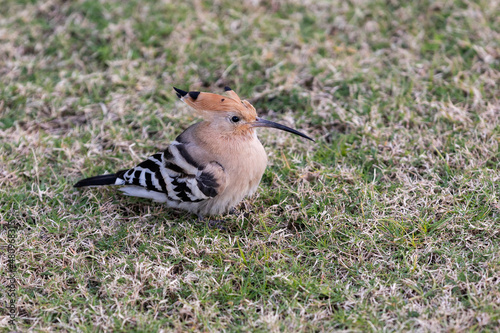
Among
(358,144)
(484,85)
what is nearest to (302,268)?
(358,144)

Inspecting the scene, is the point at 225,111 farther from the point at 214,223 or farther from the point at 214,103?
the point at 214,223

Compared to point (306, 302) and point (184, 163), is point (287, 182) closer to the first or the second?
point (184, 163)

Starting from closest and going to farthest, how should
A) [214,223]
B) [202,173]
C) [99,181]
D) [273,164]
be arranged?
1. [202,173]
2. [214,223]
3. [99,181]
4. [273,164]

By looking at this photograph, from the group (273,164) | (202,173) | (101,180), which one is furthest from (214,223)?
(101,180)

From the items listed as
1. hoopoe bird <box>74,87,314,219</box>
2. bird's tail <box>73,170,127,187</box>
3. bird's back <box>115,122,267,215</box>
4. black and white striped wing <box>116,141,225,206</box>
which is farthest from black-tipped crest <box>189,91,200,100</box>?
bird's tail <box>73,170,127,187</box>

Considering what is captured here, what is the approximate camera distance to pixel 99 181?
10.9ft

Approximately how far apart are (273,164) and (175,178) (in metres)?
0.76

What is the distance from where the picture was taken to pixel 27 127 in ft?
13.4

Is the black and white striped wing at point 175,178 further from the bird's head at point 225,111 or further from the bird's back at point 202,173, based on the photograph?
the bird's head at point 225,111

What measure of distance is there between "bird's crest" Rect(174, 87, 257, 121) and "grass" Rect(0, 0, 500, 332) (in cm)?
57

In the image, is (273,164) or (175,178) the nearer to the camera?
(175,178)

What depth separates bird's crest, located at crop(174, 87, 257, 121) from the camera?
308cm

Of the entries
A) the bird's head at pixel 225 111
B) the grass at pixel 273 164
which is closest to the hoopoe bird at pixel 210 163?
the bird's head at pixel 225 111

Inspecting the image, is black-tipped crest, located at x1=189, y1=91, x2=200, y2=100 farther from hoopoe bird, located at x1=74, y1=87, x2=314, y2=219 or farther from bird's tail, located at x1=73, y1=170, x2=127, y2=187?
bird's tail, located at x1=73, y1=170, x2=127, y2=187
